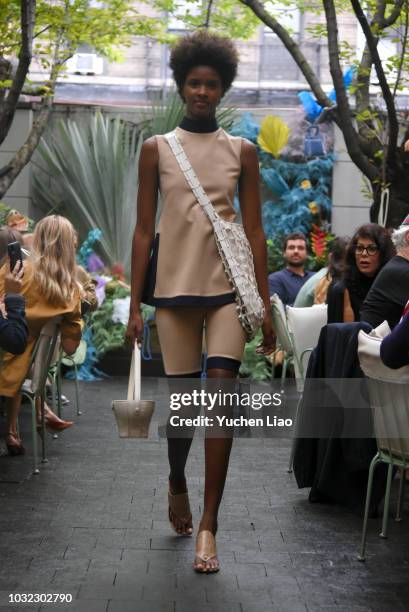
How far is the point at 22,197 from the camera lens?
1678 centimetres

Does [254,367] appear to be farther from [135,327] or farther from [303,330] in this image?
[135,327]

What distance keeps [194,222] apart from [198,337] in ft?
1.70

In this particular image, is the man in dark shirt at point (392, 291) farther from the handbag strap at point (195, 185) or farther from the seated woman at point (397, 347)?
the seated woman at point (397, 347)

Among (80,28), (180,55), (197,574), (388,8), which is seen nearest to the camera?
(197,574)

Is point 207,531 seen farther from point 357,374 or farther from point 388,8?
point 388,8

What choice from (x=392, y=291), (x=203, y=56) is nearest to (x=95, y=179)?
(x=392, y=291)

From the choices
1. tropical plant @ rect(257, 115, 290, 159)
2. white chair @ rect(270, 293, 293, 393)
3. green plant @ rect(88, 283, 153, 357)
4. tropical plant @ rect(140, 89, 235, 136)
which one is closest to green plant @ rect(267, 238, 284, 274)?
tropical plant @ rect(257, 115, 290, 159)

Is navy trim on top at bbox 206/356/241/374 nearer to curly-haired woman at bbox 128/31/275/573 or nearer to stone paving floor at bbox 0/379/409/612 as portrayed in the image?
curly-haired woman at bbox 128/31/275/573

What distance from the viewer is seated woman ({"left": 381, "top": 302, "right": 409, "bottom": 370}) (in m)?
4.41

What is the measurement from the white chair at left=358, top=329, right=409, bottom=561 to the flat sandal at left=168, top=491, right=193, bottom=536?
2.68 ft

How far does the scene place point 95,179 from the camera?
16.2 metres

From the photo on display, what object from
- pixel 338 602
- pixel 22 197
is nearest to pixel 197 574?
pixel 338 602

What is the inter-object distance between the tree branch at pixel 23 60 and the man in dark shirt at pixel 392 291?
4631 mm

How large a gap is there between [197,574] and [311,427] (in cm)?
205
